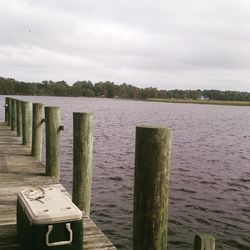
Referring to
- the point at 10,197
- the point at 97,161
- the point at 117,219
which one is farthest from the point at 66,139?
the point at 10,197

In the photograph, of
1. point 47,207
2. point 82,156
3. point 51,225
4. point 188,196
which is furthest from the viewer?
point 188,196

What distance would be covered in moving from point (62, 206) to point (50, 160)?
406cm

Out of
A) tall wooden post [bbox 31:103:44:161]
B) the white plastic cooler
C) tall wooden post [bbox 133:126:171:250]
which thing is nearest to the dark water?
tall wooden post [bbox 31:103:44:161]

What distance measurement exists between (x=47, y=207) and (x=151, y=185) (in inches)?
44.6

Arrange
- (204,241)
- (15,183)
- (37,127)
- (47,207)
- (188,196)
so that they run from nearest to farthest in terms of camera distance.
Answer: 1. (204,241)
2. (47,207)
3. (15,183)
4. (37,127)
5. (188,196)

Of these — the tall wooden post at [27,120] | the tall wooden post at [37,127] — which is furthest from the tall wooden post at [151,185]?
the tall wooden post at [27,120]

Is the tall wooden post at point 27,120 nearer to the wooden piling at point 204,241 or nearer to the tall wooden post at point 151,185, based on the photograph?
the tall wooden post at point 151,185

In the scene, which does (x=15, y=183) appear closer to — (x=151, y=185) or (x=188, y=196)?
(x=151, y=185)

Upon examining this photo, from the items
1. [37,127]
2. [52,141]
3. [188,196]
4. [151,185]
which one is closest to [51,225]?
[151,185]

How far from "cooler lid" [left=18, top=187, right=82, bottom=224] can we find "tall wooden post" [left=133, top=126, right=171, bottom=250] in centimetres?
68

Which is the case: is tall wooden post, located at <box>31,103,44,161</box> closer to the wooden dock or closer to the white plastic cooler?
the wooden dock

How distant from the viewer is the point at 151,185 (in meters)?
3.47

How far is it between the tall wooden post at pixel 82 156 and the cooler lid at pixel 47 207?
1764mm

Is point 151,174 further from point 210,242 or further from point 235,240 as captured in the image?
point 235,240
